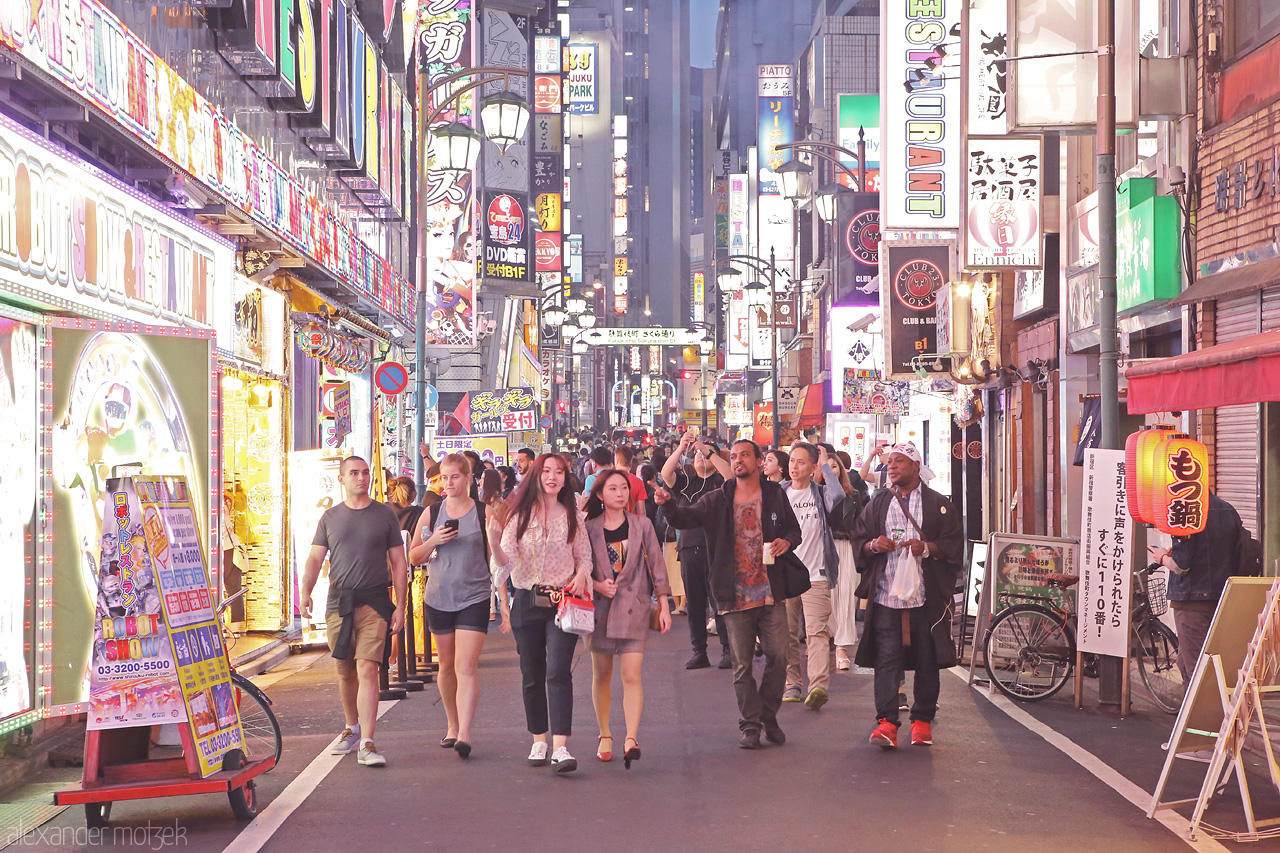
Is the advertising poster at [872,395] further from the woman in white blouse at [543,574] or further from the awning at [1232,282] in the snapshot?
the woman in white blouse at [543,574]

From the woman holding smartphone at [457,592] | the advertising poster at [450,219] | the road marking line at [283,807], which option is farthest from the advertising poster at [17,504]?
the advertising poster at [450,219]

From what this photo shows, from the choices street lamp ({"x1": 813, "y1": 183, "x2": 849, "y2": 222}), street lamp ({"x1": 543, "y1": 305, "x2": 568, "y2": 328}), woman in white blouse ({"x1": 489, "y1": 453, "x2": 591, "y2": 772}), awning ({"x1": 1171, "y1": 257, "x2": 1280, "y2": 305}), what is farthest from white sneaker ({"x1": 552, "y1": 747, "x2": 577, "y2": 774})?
street lamp ({"x1": 543, "y1": 305, "x2": 568, "y2": 328})

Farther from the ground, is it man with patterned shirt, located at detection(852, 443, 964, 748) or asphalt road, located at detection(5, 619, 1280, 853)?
man with patterned shirt, located at detection(852, 443, 964, 748)

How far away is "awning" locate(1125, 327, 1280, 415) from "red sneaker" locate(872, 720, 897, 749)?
2.92 metres

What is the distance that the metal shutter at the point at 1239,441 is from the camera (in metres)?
13.8

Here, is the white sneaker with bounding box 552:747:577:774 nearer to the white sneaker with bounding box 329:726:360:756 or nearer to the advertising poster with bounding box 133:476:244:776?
the white sneaker with bounding box 329:726:360:756

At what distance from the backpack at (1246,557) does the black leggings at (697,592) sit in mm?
5254

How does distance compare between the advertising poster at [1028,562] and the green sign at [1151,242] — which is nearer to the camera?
the advertising poster at [1028,562]

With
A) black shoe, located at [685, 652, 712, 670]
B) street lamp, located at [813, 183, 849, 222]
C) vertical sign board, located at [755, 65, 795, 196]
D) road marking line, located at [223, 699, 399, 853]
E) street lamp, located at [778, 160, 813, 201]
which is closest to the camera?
road marking line, located at [223, 699, 399, 853]

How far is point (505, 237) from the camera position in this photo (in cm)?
5412

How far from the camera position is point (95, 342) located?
9922 mm

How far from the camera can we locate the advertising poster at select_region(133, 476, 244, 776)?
757cm

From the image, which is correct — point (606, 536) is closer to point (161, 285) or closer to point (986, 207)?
point (161, 285)

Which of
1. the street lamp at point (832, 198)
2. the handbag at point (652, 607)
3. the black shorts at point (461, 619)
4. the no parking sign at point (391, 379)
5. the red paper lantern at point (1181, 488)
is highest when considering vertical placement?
the street lamp at point (832, 198)
